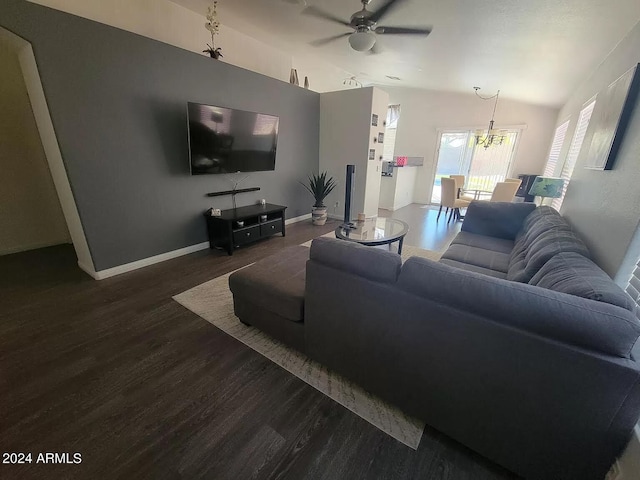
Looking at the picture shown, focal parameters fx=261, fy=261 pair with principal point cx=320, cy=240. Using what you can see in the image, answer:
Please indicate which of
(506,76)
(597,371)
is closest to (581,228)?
(597,371)

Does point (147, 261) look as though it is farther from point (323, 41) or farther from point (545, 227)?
point (545, 227)

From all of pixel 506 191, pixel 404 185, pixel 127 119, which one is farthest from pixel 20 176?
pixel 506 191

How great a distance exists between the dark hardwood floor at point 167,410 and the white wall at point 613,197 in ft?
4.94

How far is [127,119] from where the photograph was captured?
2.76 meters

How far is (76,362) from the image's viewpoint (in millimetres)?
1752

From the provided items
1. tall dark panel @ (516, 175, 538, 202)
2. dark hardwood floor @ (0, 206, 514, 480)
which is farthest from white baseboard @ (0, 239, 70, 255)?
tall dark panel @ (516, 175, 538, 202)

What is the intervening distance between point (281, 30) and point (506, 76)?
3.60 meters

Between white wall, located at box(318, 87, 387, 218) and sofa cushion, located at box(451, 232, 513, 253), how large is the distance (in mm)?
2282

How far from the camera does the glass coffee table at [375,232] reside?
2.73 m

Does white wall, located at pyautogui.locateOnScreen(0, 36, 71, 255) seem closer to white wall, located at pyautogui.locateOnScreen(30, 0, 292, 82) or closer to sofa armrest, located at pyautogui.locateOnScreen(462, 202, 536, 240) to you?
white wall, located at pyautogui.locateOnScreen(30, 0, 292, 82)

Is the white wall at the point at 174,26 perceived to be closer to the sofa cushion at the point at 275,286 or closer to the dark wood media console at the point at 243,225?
the dark wood media console at the point at 243,225

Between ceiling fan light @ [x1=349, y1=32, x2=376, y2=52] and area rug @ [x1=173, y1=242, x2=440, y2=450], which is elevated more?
ceiling fan light @ [x1=349, y1=32, x2=376, y2=52]

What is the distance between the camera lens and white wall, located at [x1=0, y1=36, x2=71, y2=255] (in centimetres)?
320

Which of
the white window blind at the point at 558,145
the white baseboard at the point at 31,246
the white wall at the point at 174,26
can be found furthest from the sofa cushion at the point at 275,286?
the white window blind at the point at 558,145
